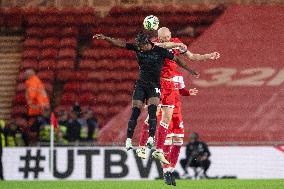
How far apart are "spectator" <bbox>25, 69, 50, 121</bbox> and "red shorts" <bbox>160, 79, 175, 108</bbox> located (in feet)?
35.2

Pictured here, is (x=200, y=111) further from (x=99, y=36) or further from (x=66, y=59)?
(x=99, y=36)

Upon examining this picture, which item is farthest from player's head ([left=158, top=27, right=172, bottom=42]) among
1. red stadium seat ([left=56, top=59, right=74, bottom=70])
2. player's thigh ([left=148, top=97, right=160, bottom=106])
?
red stadium seat ([left=56, top=59, right=74, bottom=70])

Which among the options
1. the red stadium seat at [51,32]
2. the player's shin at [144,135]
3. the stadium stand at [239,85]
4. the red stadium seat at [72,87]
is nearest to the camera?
the player's shin at [144,135]

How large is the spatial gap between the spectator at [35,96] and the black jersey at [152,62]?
11312 millimetres

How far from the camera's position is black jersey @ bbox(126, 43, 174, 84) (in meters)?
13.8

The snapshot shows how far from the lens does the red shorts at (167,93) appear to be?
1438 centimetres

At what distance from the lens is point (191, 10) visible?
29391 mm

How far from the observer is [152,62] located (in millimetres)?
13797

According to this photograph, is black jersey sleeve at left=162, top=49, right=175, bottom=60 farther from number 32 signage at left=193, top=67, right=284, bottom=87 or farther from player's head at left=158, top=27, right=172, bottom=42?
number 32 signage at left=193, top=67, right=284, bottom=87

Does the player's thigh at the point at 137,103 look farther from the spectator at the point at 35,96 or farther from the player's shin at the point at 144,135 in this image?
the spectator at the point at 35,96

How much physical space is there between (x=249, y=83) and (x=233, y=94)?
0.69 meters

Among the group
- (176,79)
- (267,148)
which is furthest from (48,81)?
(176,79)

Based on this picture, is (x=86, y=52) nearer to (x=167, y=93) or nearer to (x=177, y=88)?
(x=177, y=88)

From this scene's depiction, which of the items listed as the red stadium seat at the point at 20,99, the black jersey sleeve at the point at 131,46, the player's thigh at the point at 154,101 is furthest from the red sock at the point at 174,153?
the red stadium seat at the point at 20,99
